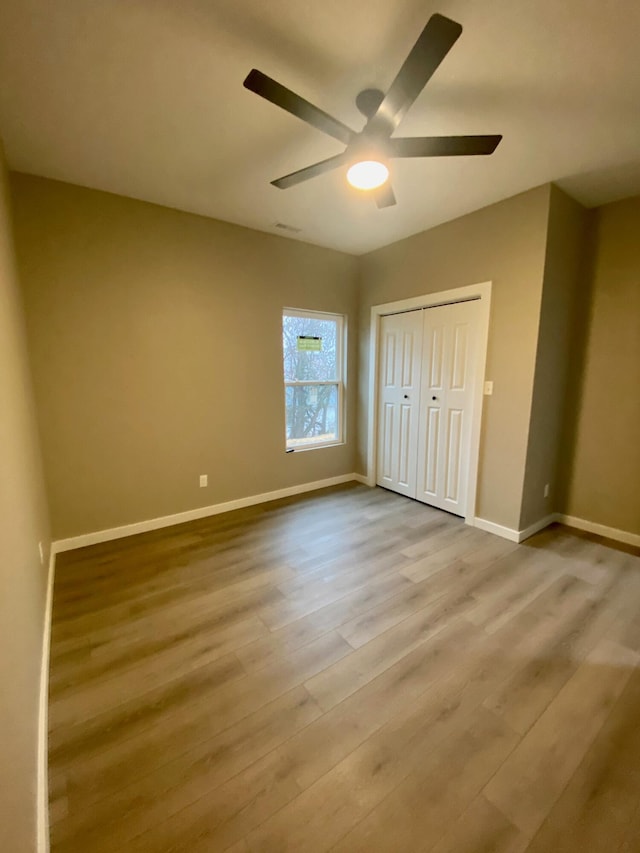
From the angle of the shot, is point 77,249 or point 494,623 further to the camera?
point 77,249

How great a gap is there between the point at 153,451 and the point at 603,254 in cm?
403

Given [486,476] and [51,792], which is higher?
[486,476]

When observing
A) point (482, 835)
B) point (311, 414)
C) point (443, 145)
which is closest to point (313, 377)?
point (311, 414)

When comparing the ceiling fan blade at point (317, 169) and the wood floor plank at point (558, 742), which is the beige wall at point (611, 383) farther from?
the ceiling fan blade at point (317, 169)

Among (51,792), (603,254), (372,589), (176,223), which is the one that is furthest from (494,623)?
(176,223)

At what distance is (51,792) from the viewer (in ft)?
3.66

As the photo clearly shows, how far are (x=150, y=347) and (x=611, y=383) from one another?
3788 mm

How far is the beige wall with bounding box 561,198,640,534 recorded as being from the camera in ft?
8.77

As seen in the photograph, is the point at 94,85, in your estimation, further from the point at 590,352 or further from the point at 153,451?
the point at 590,352

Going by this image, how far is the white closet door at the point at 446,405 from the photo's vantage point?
119 inches

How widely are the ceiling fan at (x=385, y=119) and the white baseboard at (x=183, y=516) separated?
8.78 ft

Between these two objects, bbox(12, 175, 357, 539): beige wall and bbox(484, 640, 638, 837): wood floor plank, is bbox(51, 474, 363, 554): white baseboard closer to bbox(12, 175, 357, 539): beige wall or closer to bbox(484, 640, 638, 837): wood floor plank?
bbox(12, 175, 357, 539): beige wall

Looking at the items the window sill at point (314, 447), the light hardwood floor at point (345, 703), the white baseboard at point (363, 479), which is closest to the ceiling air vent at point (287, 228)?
the window sill at point (314, 447)

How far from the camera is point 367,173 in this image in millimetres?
1713
